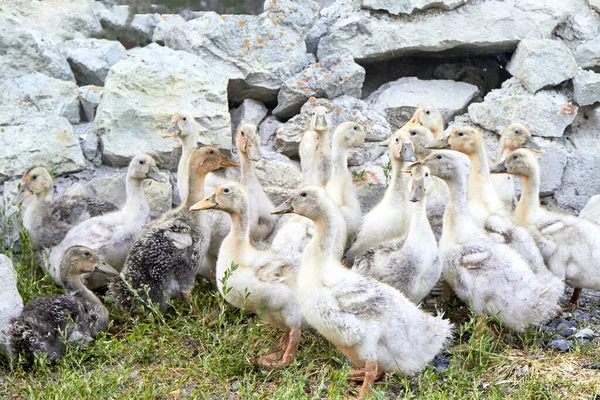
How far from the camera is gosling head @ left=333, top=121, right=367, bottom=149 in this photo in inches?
296

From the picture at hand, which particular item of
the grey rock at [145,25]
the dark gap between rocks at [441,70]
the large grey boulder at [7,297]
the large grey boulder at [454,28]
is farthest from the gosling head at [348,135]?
the grey rock at [145,25]

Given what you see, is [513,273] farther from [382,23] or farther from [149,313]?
[382,23]

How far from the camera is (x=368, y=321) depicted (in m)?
5.48

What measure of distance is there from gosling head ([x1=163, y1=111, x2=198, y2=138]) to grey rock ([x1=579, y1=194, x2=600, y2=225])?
3.10 meters

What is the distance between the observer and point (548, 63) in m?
8.52

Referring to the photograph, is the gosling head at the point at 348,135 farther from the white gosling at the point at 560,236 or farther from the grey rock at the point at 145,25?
the grey rock at the point at 145,25

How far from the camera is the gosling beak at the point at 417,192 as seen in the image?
6.23 metres

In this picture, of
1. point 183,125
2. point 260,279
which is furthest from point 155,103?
point 260,279

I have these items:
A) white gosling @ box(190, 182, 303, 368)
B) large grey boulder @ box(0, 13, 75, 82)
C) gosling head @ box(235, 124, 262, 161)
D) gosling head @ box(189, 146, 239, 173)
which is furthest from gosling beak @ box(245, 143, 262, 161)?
large grey boulder @ box(0, 13, 75, 82)

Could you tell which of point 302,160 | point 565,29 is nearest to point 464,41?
point 565,29

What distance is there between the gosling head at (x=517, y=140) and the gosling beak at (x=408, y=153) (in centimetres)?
108

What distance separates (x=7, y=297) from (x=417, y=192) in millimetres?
2695

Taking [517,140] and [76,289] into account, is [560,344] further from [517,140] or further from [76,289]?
[76,289]

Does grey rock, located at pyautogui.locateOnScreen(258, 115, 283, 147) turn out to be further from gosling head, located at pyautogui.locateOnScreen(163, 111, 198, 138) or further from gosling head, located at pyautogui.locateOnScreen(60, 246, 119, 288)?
gosling head, located at pyautogui.locateOnScreen(60, 246, 119, 288)
